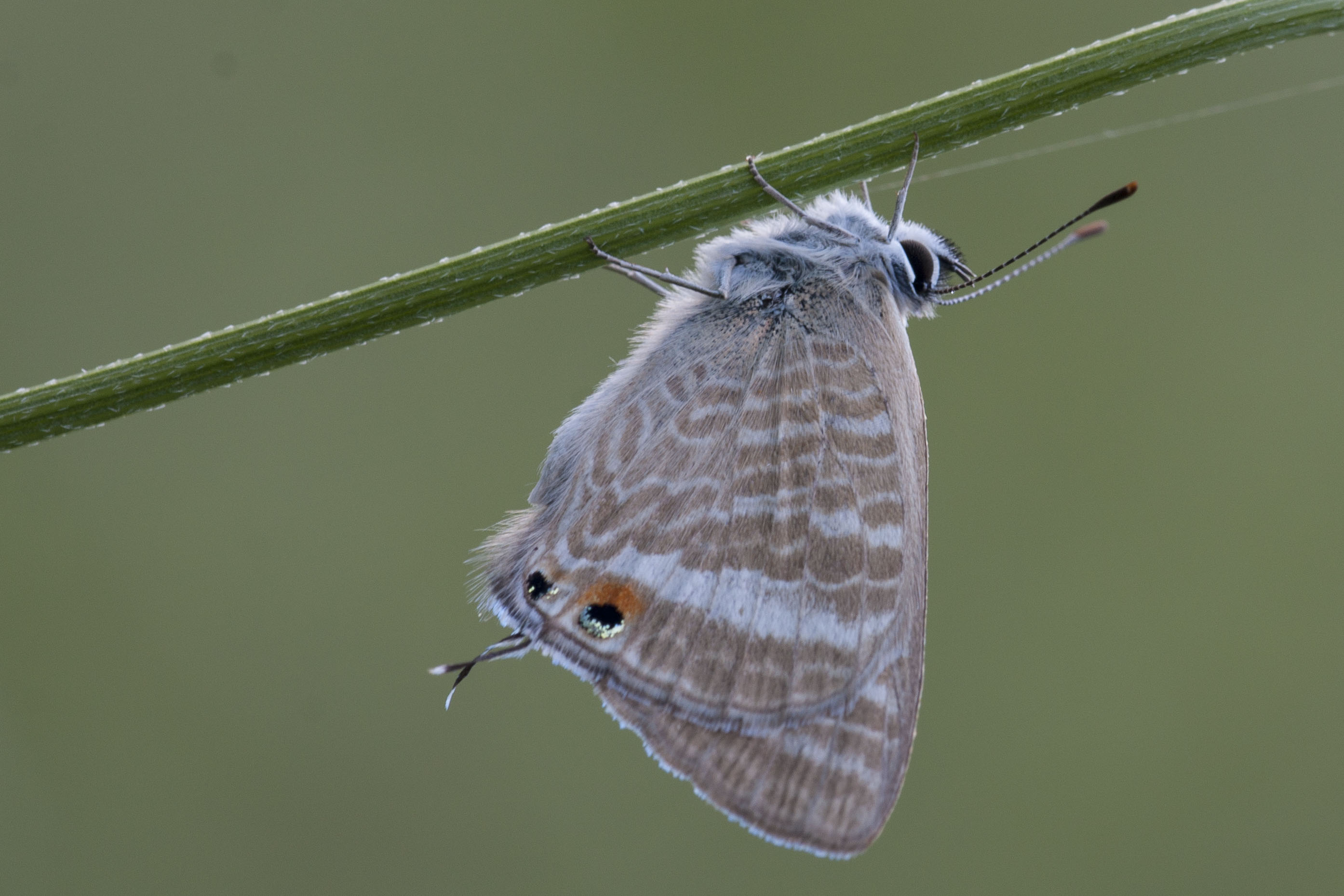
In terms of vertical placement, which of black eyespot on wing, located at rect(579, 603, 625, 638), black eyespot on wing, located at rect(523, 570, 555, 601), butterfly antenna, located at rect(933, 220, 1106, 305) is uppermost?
butterfly antenna, located at rect(933, 220, 1106, 305)

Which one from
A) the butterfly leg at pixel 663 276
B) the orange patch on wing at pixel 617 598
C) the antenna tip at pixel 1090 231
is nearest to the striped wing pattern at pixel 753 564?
the orange patch on wing at pixel 617 598

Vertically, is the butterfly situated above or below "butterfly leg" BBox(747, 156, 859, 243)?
below

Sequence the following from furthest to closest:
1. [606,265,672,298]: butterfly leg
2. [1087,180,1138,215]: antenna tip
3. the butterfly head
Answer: the butterfly head < [606,265,672,298]: butterfly leg < [1087,180,1138,215]: antenna tip

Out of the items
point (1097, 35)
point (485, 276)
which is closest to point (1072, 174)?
point (1097, 35)

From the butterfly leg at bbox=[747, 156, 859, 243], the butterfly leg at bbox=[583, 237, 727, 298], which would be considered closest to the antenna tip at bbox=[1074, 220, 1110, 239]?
the butterfly leg at bbox=[747, 156, 859, 243]

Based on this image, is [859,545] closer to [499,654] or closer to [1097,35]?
[499,654]

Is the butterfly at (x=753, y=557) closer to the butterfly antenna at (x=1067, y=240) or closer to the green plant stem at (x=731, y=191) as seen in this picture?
the butterfly antenna at (x=1067, y=240)

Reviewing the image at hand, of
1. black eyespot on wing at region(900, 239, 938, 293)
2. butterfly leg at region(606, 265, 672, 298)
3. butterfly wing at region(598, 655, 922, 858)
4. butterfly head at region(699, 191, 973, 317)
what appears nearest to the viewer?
butterfly wing at region(598, 655, 922, 858)

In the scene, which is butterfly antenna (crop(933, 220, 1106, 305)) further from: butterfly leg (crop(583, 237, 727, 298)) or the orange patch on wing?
the orange patch on wing
